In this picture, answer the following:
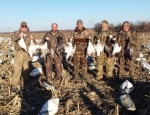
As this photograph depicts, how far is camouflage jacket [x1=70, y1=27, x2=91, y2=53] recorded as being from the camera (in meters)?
6.74

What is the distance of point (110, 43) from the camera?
22.1 feet

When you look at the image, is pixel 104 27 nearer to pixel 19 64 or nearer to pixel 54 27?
pixel 54 27

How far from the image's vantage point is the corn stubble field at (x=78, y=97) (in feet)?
15.3

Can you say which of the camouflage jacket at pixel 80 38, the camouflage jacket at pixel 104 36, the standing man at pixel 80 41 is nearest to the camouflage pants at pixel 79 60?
the standing man at pixel 80 41

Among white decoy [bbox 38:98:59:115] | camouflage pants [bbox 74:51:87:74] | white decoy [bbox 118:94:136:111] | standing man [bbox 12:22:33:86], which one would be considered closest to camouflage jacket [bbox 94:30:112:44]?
camouflage pants [bbox 74:51:87:74]

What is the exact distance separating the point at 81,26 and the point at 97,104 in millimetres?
2394

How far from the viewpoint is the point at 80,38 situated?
677 cm

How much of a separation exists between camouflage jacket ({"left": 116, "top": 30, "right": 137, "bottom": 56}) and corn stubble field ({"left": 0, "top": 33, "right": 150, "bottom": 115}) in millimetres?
915

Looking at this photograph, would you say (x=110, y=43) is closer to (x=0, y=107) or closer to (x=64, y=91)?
(x=64, y=91)

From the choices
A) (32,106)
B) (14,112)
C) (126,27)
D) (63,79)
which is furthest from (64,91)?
(126,27)

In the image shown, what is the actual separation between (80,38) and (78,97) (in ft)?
6.15

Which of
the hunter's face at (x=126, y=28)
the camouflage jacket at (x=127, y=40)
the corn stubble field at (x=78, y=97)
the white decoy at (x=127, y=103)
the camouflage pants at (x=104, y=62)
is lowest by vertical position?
the corn stubble field at (x=78, y=97)

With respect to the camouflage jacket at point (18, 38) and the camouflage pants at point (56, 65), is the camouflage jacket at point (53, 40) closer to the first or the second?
the camouflage pants at point (56, 65)

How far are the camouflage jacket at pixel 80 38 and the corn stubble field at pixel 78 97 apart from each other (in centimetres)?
87
